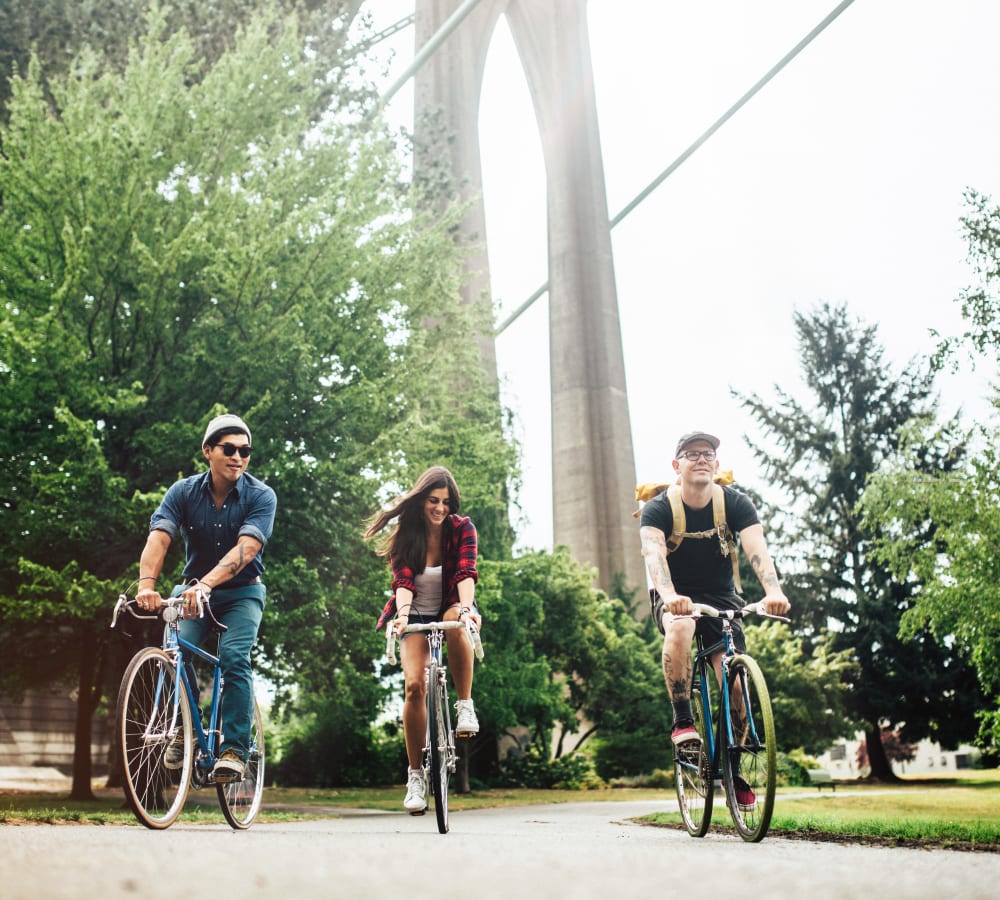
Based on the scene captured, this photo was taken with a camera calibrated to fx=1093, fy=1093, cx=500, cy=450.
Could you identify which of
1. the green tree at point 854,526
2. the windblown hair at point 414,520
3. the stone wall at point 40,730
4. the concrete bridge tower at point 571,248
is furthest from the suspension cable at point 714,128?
the windblown hair at point 414,520

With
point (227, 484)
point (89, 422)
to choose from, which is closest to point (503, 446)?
point (89, 422)

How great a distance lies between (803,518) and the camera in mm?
33906

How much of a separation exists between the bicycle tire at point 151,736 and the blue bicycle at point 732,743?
2.44 m

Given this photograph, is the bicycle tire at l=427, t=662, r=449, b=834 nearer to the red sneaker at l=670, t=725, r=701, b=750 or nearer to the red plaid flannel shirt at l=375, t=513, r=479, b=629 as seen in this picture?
the red plaid flannel shirt at l=375, t=513, r=479, b=629

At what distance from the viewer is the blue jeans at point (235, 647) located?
17.6ft

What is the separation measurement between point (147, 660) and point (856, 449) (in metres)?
31.4

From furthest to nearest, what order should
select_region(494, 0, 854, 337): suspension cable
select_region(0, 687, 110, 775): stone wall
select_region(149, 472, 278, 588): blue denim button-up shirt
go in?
select_region(494, 0, 854, 337): suspension cable
select_region(0, 687, 110, 775): stone wall
select_region(149, 472, 278, 588): blue denim button-up shirt

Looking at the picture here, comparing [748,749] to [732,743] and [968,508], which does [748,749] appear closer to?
[732,743]

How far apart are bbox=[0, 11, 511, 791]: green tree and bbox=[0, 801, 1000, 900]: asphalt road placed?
7.36m

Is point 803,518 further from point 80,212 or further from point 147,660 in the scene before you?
point 147,660

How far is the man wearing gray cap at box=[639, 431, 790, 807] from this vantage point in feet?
17.5

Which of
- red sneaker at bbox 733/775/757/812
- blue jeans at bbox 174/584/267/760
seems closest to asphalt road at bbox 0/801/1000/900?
red sneaker at bbox 733/775/757/812

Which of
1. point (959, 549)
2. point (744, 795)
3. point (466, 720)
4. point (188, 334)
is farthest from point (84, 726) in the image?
point (959, 549)

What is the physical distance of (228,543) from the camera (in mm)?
5590
